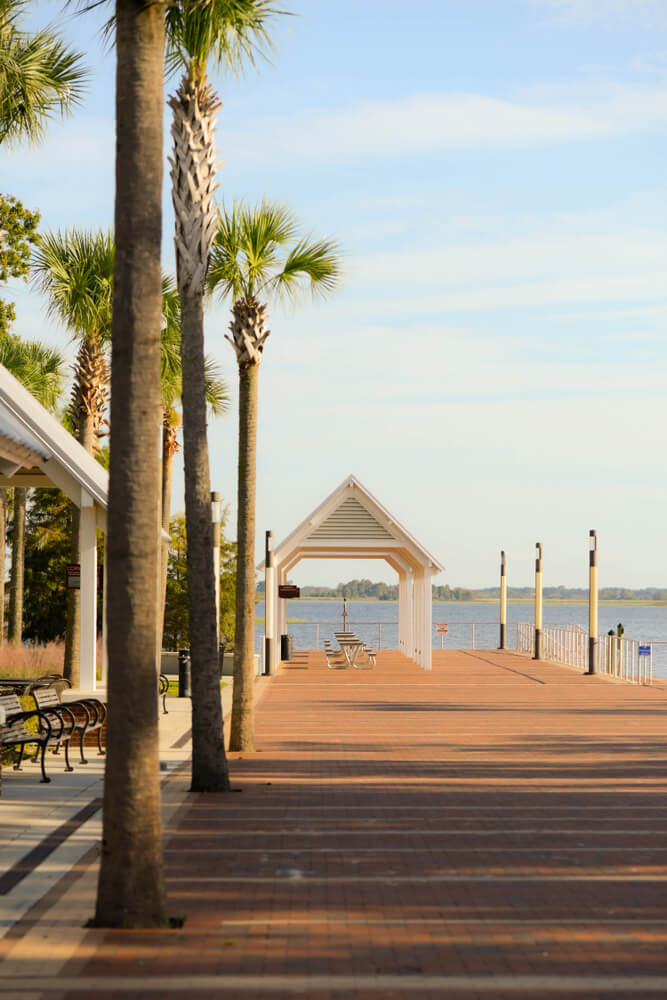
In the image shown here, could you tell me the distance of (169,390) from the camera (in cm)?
3034

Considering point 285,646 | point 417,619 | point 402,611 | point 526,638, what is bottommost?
point 526,638

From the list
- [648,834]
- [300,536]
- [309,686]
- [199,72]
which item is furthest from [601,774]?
[300,536]

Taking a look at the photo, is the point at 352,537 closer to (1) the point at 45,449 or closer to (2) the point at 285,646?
(2) the point at 285,646

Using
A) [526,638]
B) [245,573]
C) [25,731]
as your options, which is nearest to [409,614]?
[526,638]

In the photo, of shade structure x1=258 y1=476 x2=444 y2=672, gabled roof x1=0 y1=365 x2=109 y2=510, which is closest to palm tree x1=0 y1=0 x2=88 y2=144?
gabled roof x1=0 y1=365 x2=109 y2=510

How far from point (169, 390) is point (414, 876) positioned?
74.9 feet

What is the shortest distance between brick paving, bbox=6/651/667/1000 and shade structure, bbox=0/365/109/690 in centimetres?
609

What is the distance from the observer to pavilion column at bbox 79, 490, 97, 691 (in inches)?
886

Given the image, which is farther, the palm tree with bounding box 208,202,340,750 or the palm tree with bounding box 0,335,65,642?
the palm tree with bounding box 0,335,65,642

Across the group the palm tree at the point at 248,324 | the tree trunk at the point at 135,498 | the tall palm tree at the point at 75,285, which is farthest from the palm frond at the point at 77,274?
the tree trunk at the point at 135,498

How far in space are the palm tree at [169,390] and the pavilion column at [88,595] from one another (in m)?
2.01

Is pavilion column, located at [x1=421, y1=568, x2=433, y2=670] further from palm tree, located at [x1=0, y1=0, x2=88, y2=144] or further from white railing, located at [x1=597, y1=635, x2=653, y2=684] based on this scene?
palm tree, located at [x1=0, y1=0, x2=88, y2=144]

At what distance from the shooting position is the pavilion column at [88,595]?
73.9ft

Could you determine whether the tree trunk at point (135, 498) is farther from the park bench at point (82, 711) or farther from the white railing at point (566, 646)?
the white railing at point (566, 646)
